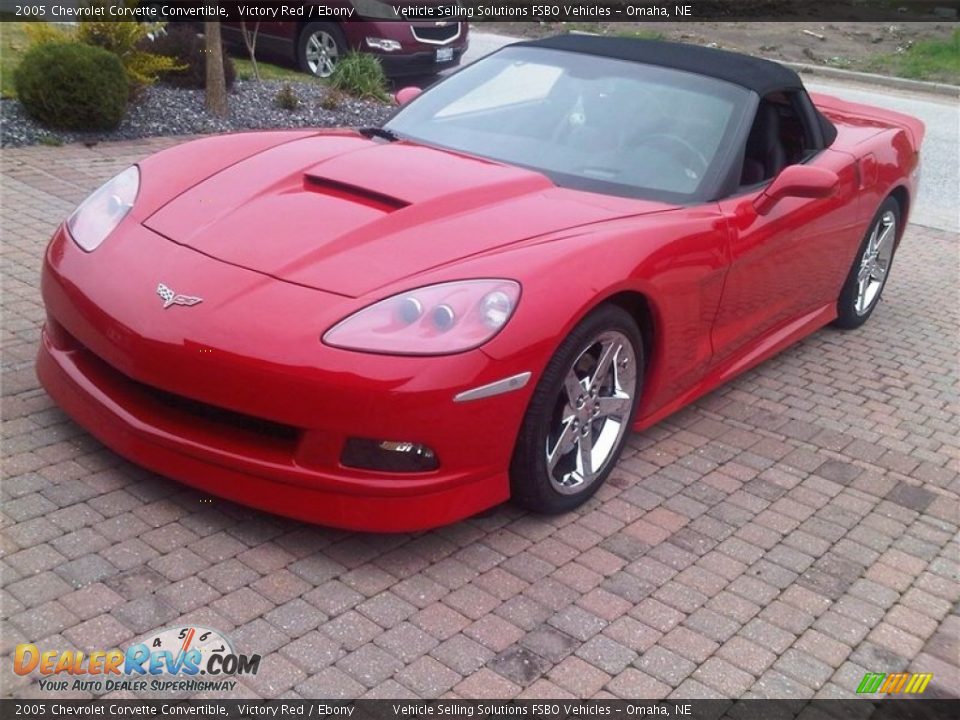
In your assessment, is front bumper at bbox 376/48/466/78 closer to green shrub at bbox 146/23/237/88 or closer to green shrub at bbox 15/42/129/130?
green shrub at bbox 146/23/237/88

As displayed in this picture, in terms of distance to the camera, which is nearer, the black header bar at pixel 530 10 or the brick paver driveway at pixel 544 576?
the brick paver driveway at pixel 544 576

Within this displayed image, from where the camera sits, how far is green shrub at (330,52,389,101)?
37.4ft

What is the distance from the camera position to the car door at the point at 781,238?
4551mm

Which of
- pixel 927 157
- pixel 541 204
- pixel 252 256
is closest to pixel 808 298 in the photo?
pixel 541 204

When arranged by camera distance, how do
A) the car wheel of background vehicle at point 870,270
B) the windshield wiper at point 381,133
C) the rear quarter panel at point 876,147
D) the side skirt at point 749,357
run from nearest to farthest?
the side skirt at point 749,357 < the windshield wiper at point 381,133 < the rear quarter panel at point 876,147 < the car wheel of background vehicle at point 870,270

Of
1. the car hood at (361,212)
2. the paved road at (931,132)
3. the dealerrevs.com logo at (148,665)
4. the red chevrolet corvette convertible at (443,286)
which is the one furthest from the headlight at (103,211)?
the paved road at (931,132)

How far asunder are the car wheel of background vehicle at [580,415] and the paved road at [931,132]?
6.41 m

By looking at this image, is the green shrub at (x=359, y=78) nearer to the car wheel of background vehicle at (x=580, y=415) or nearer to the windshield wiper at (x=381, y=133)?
the windshield wiper at (x=381, y=133)

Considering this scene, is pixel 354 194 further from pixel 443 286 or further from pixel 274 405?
pixel 274 405

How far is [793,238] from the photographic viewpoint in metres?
4.91

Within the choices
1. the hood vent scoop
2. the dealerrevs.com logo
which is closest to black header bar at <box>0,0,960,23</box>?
the hood vent scoop

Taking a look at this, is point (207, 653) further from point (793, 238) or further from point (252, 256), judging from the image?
point (793, 238)

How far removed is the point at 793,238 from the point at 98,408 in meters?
2.94

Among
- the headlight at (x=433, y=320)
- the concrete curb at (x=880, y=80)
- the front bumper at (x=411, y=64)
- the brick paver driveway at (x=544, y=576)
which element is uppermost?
the headlight at (x=433, y=320)
